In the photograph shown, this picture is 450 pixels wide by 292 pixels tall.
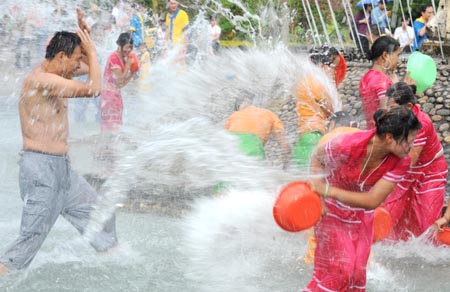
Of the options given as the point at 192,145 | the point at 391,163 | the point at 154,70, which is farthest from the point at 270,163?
the point at 154,70

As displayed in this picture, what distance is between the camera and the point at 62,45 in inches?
196

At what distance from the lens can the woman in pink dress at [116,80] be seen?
9.05 meters

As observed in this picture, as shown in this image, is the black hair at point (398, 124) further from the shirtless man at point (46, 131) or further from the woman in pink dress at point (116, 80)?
the woman in pink dress at point (116, 80)

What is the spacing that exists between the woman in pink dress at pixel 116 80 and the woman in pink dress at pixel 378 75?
3.45 meters

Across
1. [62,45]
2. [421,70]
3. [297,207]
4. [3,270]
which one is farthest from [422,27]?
[297,207]

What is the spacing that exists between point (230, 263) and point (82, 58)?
182 centimetres

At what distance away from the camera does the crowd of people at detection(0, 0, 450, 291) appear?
418 cm

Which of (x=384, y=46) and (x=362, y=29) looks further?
(x=362, y=29)

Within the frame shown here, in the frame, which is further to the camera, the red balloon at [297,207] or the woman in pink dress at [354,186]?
the woman in pink dress at [354,186]

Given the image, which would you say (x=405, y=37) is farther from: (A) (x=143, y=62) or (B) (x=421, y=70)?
(B) (x=421, y=70)

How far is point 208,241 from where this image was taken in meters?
5.88

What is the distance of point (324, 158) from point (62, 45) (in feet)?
6.01

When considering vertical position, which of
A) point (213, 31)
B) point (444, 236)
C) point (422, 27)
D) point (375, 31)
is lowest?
point (444, 236)

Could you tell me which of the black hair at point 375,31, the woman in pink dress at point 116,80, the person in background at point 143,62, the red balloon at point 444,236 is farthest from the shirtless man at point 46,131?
the person in background at point 143,62
